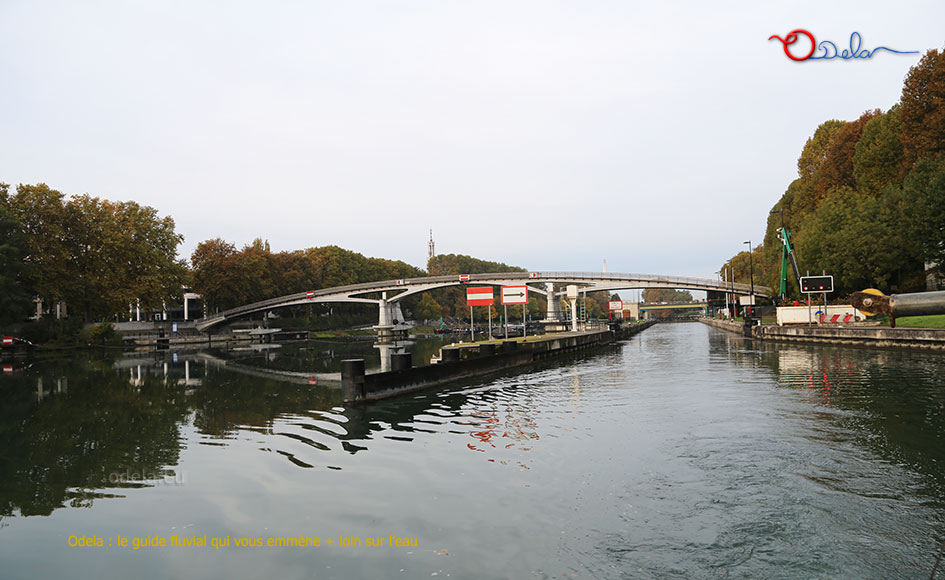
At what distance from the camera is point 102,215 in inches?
2475

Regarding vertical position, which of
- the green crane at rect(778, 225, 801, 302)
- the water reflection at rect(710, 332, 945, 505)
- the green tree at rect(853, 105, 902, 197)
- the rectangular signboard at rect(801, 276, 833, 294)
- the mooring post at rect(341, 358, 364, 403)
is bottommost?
the water reflection at rect(710, 332, 945, 505)

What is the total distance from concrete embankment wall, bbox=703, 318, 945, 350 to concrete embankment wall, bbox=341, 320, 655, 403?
1697 centimetres

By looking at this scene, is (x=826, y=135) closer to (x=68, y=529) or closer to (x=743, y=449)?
(x=743, y=449)

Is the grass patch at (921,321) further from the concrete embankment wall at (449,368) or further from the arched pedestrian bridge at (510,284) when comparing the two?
the arched pedestrian bridge at (510,284)

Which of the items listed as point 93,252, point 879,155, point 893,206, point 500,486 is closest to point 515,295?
point 500,486

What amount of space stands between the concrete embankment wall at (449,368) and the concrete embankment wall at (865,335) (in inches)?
668

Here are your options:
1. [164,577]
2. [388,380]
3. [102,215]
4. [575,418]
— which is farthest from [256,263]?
[164,577]

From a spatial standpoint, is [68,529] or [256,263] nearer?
[68,529]

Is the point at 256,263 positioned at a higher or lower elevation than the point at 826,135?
lower

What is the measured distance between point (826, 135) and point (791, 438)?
88715mm

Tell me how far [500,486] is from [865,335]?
114 ft

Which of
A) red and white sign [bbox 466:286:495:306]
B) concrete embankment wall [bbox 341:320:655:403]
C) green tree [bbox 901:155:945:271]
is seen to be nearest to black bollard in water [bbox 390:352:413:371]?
concrete embankment wall [bbox 341:320:655:403]

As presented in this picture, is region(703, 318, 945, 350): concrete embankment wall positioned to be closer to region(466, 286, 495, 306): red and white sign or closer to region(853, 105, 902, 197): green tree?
region(853, 105, 902, 197): green tree

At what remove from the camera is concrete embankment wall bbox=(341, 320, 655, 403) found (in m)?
19.3
